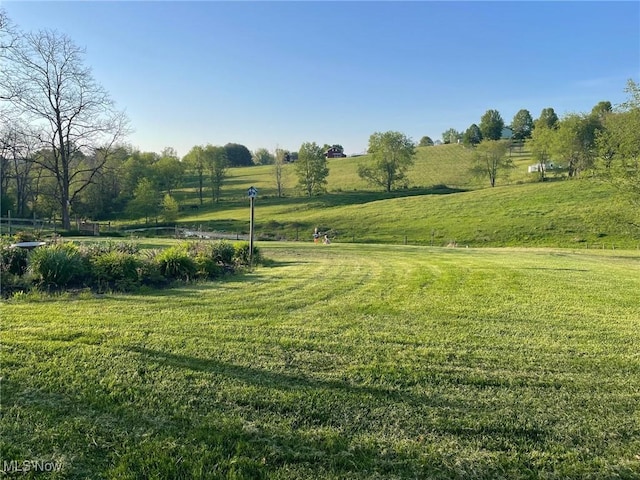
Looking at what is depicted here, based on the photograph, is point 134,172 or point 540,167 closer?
point 540,167

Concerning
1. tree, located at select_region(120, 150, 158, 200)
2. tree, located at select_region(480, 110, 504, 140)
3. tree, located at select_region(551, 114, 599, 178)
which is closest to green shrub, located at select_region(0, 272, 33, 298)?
tree, located at select_region(120, 150, 158, 200)

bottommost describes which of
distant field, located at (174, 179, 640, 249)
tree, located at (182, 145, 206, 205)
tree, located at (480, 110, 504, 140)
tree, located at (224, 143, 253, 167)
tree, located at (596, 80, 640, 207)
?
distant field, located at (174, 179, 640, 249)

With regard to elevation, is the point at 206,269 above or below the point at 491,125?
below

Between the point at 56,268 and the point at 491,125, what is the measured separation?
95168 mm

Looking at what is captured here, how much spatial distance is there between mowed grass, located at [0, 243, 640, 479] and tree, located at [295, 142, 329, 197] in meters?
58.9

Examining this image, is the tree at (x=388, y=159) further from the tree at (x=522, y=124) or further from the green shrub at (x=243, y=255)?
the green shrub at (x=243, y=255)

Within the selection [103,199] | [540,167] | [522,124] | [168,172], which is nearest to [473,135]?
[522,124]

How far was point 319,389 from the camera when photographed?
3.62 meters

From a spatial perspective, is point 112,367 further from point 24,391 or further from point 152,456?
point 152,456

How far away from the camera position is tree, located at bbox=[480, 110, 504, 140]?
90.3 m

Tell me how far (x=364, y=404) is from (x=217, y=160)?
68826 mm

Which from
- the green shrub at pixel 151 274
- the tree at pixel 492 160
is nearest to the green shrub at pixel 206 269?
the green shrub at pixel 151 274

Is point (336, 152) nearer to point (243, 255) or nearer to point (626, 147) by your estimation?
point (626, 147)

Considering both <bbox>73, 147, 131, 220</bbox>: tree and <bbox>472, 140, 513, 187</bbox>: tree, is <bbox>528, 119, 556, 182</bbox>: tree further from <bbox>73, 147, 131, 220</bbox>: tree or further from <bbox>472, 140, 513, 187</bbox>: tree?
<bbox>73, 147, 131, 220</bbox>: tree
